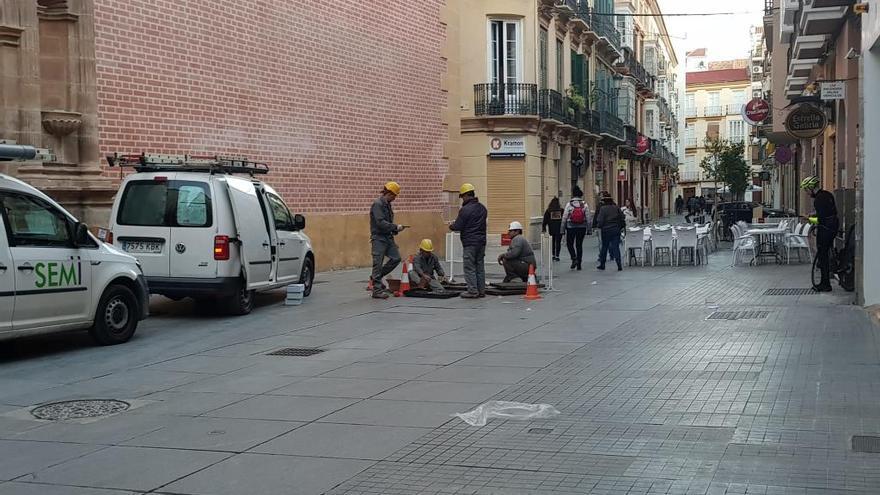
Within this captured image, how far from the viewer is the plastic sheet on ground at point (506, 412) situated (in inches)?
278

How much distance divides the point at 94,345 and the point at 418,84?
52.0 feet

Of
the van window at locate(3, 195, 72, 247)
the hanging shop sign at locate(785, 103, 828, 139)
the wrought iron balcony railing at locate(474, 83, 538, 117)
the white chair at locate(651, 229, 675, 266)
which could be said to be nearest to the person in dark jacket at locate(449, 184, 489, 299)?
the van window at locate(3, 195, 72, 247)

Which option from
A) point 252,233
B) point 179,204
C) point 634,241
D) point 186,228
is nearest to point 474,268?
point 252,233

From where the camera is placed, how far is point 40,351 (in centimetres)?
1063

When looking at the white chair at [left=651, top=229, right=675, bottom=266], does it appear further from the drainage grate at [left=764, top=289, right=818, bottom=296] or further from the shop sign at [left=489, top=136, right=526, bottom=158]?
the shop sign at [left=489, top=136, right=526, bottom=158]

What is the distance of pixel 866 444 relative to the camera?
240 inches

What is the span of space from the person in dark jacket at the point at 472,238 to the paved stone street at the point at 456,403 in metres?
2.12

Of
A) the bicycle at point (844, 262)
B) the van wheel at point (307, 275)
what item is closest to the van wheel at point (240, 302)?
the van wheel at point (307, 275)

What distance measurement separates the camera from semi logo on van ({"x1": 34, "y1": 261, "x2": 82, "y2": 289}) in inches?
389

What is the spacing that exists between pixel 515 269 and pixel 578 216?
6.03 meters

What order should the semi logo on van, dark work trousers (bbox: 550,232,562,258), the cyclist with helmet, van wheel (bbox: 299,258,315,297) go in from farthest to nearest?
1. dark work trousers (bbox: 550,232,562,258)
2. van wheel (bbox: 299,258,315,297)
3. the cyclist with helmet
4. the semi logo on van

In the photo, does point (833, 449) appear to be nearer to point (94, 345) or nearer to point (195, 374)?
point (195, 374)

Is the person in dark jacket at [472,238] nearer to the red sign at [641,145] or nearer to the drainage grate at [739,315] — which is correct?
the drainage grate at [739,315]

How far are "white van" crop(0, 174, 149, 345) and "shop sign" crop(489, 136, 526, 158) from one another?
69.7 feet
